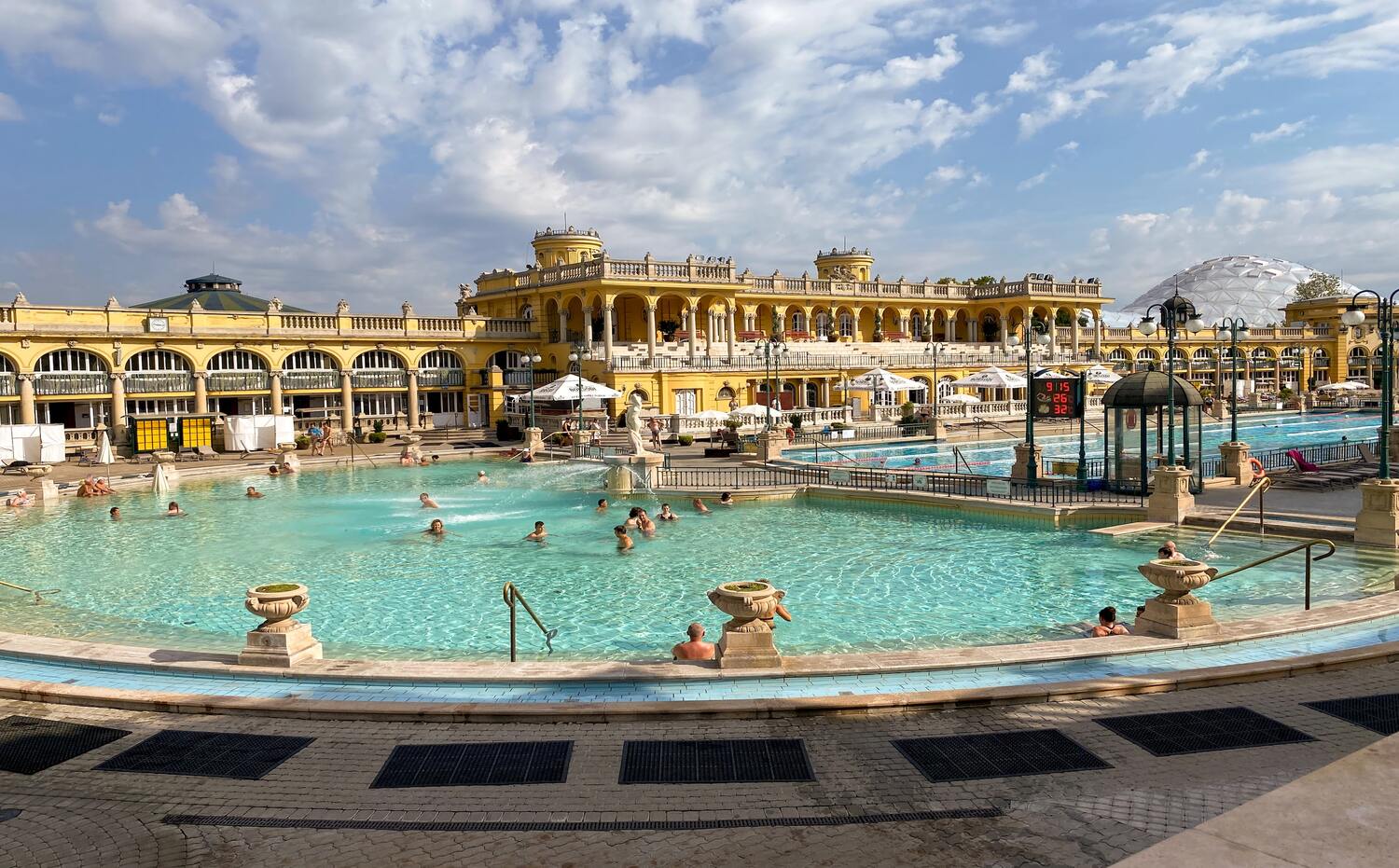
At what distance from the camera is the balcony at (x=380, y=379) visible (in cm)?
4912

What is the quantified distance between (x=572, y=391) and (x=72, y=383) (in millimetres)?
21831

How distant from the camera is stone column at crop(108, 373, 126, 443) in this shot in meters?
42.7

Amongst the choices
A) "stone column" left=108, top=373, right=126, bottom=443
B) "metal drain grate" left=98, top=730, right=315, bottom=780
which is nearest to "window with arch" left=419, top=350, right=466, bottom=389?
"stone column" left=108, top=373, right=126, bottom=443

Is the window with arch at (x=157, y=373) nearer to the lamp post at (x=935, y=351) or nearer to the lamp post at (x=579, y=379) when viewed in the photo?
the lamp post at (x=579, y=379)

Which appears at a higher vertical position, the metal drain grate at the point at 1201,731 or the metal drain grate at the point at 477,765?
the metal drain grate at the point at 477,765

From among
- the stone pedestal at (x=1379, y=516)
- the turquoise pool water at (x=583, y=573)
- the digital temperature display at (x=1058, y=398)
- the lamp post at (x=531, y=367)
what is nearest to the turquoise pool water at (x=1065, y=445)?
the digital temperature display at (x=1058, y=398)

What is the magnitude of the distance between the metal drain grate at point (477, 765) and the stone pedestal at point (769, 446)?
87.6 ft

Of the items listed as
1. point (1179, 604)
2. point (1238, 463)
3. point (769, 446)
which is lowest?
point (1179, 604)

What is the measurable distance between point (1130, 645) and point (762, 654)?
4.31 m

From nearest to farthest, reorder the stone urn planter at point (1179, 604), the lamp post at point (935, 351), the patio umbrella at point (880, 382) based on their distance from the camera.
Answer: the stone urn planter at point (1179, 604) → the patio umbrella at point (880, 382) → the lamp post at point (935, 351)

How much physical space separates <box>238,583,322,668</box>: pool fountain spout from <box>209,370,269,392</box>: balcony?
38999mm

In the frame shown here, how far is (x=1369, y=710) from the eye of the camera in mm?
8859

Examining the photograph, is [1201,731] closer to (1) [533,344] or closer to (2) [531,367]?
(2) [531,367]

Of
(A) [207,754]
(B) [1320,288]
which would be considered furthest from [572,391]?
(B) [1320,288]
